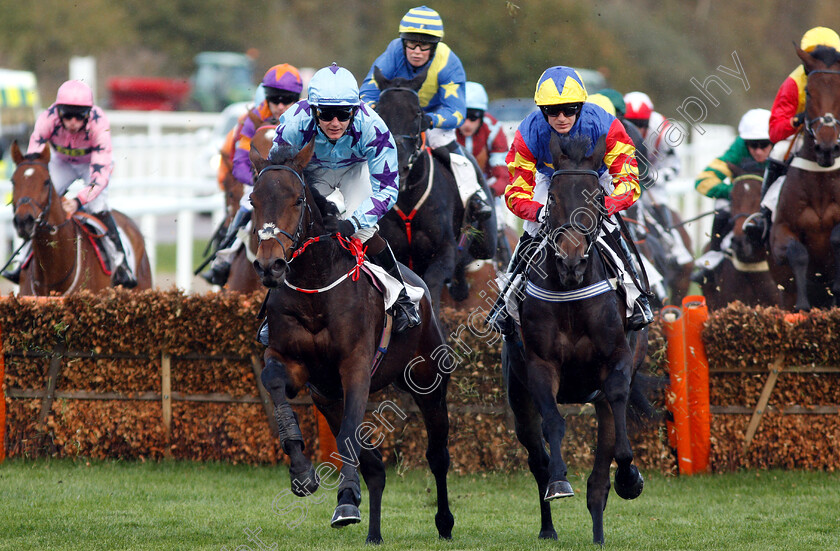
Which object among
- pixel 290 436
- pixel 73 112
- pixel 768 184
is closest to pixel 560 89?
pixel 290 436

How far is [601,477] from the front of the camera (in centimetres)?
584

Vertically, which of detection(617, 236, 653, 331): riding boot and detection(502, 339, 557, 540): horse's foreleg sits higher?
detection(617, 236, 653, 331): riding boot

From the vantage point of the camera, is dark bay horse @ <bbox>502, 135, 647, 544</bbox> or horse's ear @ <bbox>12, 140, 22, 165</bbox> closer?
dark bay horse @ <bbox>502, 135, 647, 544</bbox>

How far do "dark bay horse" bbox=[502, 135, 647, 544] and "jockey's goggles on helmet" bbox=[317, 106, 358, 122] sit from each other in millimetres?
1048

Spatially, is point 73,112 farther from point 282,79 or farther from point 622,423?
point 622,423

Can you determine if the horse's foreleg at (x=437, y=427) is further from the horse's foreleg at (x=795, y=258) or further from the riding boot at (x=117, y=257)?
the riding boot at (x=117, y=257)

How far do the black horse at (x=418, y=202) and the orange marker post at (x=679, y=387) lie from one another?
1.56 m

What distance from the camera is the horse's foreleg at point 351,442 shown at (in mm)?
5254

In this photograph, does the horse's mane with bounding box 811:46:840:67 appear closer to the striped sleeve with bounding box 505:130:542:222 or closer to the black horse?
the black horse

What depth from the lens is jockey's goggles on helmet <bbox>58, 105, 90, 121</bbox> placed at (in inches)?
363

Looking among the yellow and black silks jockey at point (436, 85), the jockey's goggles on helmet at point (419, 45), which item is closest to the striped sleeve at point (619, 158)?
the yellow and black silks jockey at point (436, 85)

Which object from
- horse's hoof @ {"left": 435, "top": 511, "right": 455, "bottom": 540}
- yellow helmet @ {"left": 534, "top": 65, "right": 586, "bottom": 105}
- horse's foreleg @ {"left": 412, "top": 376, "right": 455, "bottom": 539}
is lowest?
horse's hoof @ {"left": 435, "top": 511, "right": 455, "bottom": 540}

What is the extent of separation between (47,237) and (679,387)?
4940 mm

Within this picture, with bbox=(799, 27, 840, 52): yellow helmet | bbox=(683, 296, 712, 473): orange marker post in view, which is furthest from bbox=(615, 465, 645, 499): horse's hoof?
bbox=(799, 27, 840, 52): yellow helmet
